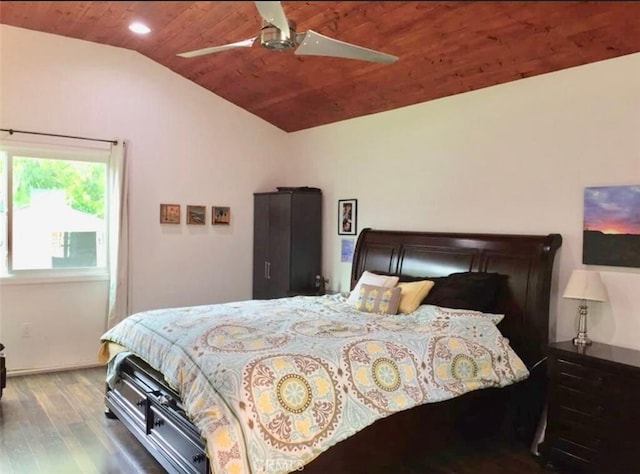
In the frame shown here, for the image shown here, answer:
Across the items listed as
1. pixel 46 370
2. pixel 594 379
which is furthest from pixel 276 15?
pixel 46 370

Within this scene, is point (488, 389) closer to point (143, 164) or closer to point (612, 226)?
point (612, 226)

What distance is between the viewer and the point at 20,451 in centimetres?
322

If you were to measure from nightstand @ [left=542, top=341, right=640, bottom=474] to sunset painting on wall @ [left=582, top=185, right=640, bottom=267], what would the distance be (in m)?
0.58

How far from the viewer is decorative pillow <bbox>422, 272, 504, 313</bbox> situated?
12.0 ft

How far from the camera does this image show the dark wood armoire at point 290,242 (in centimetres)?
562

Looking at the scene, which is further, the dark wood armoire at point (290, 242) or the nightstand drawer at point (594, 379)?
the dark wood armoire at point (290, 242)

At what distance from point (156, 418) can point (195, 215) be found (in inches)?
121

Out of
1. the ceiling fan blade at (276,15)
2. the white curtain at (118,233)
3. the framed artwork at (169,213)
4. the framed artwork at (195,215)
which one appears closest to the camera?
the ceiling fan blade at (276,15)

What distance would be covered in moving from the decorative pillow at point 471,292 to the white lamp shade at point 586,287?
0.57m

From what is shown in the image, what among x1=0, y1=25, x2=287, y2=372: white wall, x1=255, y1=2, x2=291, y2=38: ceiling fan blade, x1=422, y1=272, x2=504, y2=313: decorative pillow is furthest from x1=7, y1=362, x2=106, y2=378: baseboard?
x1=255, y1=2, x2=291, y2=38: ceiling fan blade

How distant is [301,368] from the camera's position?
2.61 meters

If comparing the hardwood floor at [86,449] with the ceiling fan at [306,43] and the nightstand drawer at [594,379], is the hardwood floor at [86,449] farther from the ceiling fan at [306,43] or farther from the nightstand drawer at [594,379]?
the ceiling fan at [306,43]

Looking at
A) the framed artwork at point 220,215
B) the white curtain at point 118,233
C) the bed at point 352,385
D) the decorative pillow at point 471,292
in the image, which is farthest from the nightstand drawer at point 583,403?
the white curtain at point 118,233

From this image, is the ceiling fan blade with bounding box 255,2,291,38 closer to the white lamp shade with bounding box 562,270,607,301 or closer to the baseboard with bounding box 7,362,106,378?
the white lamp shade with bounding box 562,270,607,301
